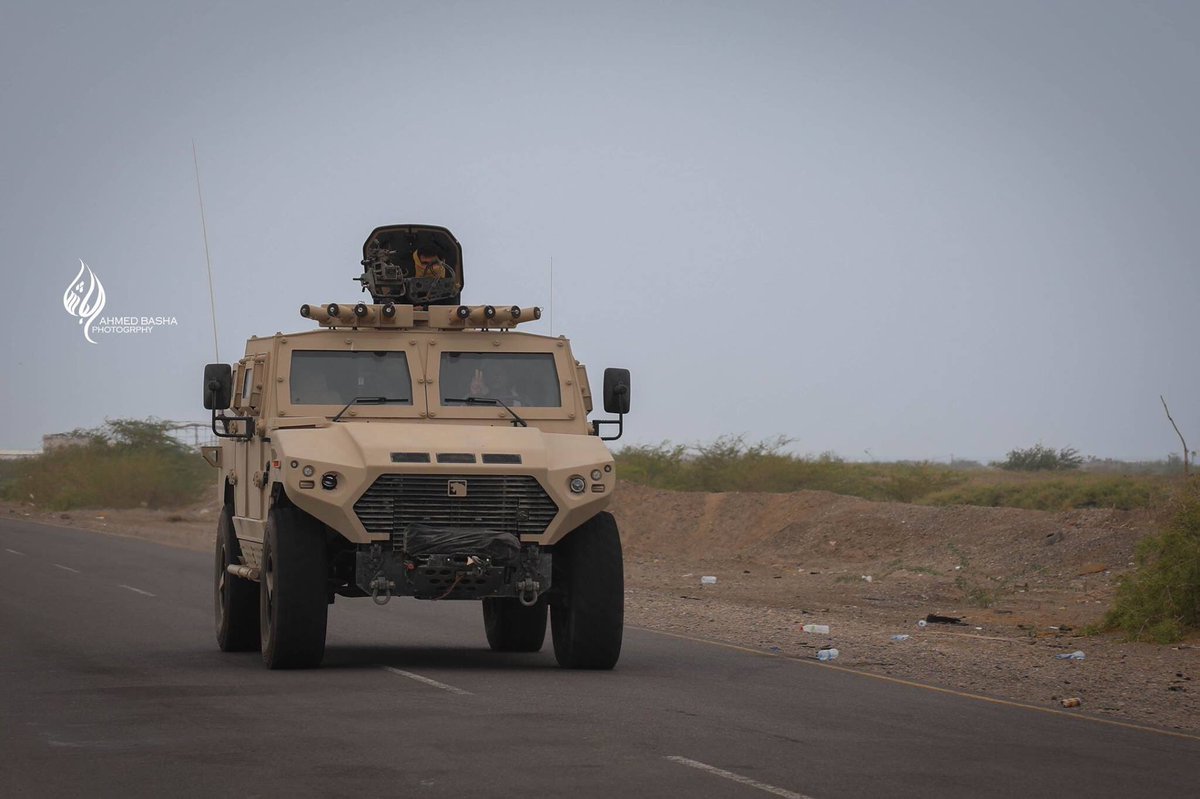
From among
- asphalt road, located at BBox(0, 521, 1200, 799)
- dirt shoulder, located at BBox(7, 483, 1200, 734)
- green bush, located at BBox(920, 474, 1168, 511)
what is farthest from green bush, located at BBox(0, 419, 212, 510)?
asphalt road, located at BBox(0, 521, 1200, 799)

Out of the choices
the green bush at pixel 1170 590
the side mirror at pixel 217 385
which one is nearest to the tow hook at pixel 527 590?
the side mirror at pixel 217 385

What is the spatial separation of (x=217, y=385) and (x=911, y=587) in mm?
17178

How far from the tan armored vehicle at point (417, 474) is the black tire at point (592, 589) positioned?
0.02 meters

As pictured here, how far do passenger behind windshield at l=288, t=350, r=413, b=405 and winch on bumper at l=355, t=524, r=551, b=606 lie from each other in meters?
1.94

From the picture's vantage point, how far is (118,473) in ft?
249

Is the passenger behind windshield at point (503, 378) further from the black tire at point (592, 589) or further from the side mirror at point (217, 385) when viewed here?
the side mirror at point (217, 385)

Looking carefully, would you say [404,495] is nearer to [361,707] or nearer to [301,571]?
[301,571]

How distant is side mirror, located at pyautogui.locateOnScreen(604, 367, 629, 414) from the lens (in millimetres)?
15539

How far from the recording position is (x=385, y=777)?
905cm

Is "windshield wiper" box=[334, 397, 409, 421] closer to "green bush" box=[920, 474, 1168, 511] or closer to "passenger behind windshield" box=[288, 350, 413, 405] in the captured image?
"passenger behind windshield" box=[288, 350, 413, 405]

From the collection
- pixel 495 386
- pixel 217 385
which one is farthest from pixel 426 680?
pixel 217 385

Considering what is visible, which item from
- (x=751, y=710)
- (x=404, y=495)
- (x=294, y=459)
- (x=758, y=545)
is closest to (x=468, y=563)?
(x=404, y=495)

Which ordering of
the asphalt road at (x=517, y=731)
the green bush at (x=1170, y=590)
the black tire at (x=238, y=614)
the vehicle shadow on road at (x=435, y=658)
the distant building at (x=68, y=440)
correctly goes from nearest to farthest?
the asphalt road at (x=517, y=731) → the vehicle shadow on road at (x=435, y=658) → the black tire at (x=238, y=614) → the green bush at (x=1170, y=590) → the distant building at (x=68, y=440)

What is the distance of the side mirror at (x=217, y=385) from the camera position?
614 inches
